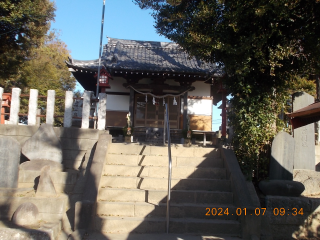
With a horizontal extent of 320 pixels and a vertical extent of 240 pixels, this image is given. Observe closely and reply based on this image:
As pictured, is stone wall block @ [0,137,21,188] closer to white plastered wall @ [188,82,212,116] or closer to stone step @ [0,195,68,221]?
stone step @ [0,195,68,221]

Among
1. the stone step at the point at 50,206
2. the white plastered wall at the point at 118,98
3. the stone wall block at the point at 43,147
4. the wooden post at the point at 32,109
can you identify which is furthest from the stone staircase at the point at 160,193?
the white plastered wall at the point at 118,98

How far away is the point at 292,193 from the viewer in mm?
5426

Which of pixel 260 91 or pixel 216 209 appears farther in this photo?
pixel 260 91

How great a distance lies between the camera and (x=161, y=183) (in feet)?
18.2

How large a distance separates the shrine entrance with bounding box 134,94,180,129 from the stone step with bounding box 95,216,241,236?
7.87 meters

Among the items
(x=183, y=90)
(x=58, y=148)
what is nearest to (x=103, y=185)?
(x=58, y=148)

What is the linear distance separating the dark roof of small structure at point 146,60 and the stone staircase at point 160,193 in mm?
5101

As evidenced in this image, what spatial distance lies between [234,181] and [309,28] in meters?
3.53

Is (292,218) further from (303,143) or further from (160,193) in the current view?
(160,193)

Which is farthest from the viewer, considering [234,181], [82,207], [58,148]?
[58,148]

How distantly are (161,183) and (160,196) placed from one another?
0.40m

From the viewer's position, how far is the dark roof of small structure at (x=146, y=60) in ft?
35.8

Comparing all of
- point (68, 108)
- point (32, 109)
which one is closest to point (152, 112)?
point (68, 108)

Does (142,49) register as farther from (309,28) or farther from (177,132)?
(309,28)
